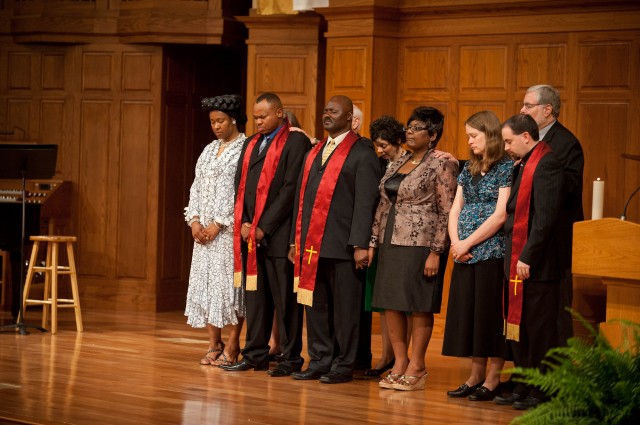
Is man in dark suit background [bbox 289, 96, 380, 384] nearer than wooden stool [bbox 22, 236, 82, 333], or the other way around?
man in dark suit background [bbox 289, 96, 380, 384]

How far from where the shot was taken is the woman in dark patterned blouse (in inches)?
227

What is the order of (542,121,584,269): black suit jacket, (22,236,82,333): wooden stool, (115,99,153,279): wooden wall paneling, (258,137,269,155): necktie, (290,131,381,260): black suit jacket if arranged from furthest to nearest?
(115,99,153,279): wooden wall paneling
(22,236,82,333): wooden stool
(258,137,269,155): necktie
(290,131,381,260): black suit jacket
(542,121,584,269): black suit jacket

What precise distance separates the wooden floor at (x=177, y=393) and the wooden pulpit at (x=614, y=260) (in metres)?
0.84

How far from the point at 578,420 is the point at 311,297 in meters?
3.70

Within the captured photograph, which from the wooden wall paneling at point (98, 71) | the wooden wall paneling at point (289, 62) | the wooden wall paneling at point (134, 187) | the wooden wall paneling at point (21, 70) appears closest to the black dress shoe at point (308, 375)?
the wooden wall paneling at point (289, 62)

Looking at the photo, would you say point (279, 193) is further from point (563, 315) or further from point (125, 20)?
point (125, 20)

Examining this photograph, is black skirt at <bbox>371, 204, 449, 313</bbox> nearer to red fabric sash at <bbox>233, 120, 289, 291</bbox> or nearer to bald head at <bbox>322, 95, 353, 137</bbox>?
bald head at <bbox>322, 95, 353, 137</bbox>

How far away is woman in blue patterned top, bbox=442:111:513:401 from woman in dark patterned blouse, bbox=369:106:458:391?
0.15m

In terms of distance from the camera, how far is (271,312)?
21.3 ft

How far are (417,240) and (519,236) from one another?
0.66m

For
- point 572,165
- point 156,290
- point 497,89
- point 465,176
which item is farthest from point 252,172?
point 156,290

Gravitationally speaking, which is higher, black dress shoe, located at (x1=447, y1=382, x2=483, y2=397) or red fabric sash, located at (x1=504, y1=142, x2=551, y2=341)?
red fabric sash, located at (x1=504, y1=142, x2=551, y2=341)

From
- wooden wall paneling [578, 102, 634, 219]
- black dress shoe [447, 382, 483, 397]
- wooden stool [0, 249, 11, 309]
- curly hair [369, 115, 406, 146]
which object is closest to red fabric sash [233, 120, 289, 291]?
curly hair [369, 115, 406, 146]


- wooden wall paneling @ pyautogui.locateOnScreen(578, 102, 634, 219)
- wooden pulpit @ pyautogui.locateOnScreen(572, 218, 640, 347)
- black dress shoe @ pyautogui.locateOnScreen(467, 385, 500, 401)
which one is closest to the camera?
wooden pulpit @ pyautogui.locateOnScreen(572, 218, 640, 347)
